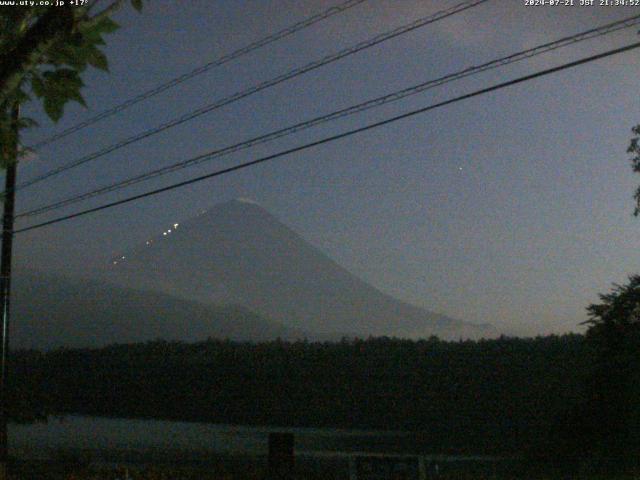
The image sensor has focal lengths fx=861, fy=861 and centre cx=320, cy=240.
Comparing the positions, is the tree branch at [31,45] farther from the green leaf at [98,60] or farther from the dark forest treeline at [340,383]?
the dark forest treeline at [340,383]

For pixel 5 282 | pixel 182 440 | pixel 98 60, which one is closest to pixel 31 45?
pixel 98 60

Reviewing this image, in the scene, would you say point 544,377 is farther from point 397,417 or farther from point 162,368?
point 162,368

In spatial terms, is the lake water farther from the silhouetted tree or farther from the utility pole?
the silhouetted tree

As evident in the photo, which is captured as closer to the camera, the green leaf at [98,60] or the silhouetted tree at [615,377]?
the green leaf at [98,60]

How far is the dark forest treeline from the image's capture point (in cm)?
4019

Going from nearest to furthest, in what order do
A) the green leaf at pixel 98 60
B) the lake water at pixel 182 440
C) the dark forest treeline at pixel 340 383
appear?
the green leaf at pixel 98 60 < the lake water at pixel 182 440 < the dark forest treeline at pixel 340 383

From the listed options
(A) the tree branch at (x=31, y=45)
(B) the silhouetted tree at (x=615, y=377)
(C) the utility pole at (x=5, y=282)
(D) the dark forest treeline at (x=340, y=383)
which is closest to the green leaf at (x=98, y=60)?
(A) the tree branch at (x=31, y=45)

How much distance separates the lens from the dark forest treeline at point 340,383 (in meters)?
40.2

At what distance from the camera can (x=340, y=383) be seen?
46.6 metres

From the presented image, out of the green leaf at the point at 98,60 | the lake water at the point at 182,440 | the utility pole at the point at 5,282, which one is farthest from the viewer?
the lake water at the point at 182,440

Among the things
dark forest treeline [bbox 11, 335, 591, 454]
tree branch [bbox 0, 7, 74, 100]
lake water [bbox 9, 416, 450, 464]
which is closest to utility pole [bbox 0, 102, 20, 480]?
lake water [bbox 9, 416, 450, 464]

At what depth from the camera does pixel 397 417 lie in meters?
43.6

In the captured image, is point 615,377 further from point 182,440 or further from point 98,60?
point 182,440

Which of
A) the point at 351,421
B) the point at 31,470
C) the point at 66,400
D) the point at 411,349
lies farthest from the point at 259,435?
the point at 66,400
